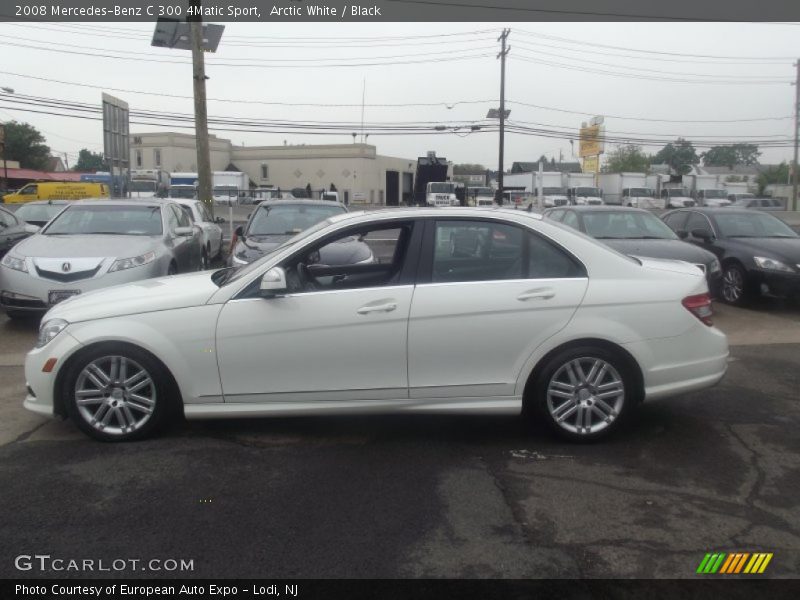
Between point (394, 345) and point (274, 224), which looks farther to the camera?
point (274, 224)

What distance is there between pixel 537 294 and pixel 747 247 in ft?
23.4

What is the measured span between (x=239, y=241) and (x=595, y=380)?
691 centimetres

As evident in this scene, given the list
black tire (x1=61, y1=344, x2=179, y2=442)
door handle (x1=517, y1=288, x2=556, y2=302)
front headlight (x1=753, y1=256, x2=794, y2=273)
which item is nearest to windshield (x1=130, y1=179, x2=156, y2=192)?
front headlight (x1=753, y1=256, x2=794, y2=273)

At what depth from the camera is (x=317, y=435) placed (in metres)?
5.02

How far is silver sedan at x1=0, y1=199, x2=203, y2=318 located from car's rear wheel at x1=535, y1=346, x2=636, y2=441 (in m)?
5.52

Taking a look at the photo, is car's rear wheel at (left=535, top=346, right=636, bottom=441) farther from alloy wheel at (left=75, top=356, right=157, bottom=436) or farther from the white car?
the white car

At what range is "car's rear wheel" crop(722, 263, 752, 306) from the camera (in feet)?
34.0

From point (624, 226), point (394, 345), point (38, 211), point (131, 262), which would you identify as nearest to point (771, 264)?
point (624, 226)

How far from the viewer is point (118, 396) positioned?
4.73 meters

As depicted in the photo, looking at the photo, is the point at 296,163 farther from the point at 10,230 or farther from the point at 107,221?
the point at 107,221

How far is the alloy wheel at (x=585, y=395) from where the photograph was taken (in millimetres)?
4742

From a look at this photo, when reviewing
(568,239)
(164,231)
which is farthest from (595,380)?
(164,231)

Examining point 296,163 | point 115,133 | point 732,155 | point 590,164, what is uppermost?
point 732,155

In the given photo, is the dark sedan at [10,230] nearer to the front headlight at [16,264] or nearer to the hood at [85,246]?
the hood at [85,246]
